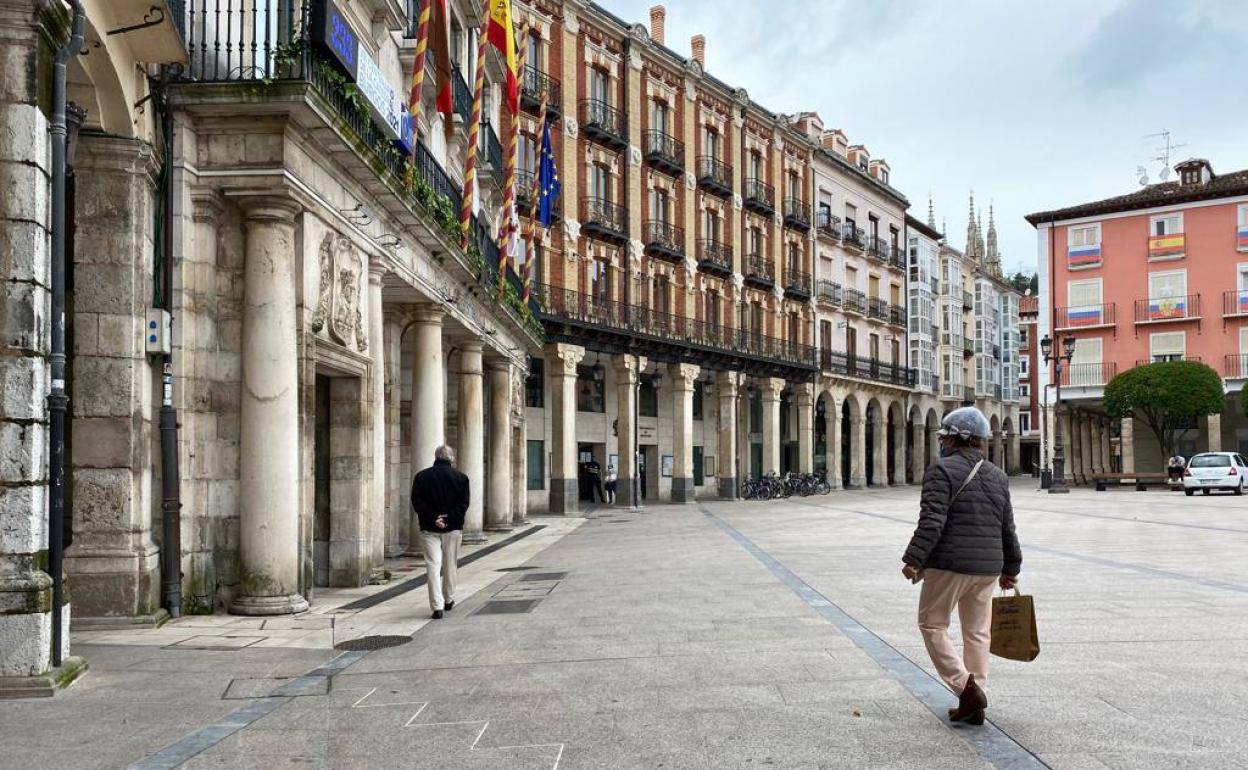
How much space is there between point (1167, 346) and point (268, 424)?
53.4 meters

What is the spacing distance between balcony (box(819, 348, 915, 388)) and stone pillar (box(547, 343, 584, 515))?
68.2 ft

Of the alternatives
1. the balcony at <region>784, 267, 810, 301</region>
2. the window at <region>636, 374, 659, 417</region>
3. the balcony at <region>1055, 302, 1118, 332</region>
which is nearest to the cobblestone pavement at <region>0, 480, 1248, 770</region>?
the window at <region>636, 374, 659, 417</region>

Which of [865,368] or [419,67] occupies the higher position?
[419,67]

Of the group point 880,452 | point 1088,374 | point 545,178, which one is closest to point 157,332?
point 545,178

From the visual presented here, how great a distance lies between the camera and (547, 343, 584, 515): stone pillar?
34.9 m

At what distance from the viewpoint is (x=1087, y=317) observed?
57.0 meters

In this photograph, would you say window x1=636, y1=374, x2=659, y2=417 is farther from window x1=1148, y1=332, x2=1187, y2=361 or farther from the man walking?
the man walking

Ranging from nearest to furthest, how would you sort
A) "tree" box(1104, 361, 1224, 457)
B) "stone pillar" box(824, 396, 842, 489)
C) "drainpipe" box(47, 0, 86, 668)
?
"drainpipe" box(47, 0, 86, 668), "tree" box(1104, 361, 1224, 457), "stone pillar" box(824, 396, 842, 489)

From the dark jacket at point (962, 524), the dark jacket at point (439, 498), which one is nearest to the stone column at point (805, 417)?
the dark jacket at point (439, 498)

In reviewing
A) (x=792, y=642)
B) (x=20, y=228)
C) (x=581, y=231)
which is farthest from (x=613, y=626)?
(x=581, y=231)

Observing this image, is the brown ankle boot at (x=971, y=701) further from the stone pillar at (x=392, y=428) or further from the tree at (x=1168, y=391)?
the tree at (x=1168, y=391)

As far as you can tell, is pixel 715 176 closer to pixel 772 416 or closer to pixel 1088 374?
pixel 772 416

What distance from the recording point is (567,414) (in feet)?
117

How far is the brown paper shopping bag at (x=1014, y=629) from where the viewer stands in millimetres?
5863
